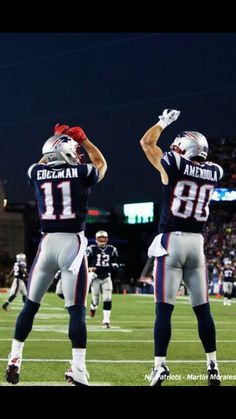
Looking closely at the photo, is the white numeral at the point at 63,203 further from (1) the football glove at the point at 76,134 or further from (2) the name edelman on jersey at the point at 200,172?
(2) the name edelman on jersey at the point at 200,172

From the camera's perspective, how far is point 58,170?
618cm

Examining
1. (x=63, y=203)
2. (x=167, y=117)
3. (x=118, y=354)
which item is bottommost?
(x=118, y=354)

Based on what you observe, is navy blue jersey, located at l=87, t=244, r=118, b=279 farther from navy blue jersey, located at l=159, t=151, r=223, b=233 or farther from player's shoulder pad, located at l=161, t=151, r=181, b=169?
player's shoulder pad, located at l=161, t=151, r=181, b=169

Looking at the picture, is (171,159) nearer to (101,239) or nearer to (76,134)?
(76,134)

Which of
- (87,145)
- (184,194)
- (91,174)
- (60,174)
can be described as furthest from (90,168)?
(184,194)

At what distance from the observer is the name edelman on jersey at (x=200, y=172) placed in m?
6.20

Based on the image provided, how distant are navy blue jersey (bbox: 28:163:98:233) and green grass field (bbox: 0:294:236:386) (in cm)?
125

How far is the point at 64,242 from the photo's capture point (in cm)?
609

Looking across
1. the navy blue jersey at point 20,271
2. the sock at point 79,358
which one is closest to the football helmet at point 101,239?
the navy blue jersey at point 20,271

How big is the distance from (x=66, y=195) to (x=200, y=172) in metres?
1.04
